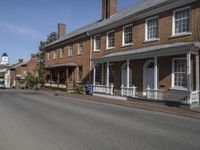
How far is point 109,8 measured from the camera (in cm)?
3038

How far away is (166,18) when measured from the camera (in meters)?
18.5

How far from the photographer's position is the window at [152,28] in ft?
64.5

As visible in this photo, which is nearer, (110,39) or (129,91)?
(129,91)

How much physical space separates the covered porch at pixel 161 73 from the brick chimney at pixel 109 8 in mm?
8577

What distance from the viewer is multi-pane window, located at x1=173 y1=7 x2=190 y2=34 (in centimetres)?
1703

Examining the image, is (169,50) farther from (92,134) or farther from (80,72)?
(80,72)

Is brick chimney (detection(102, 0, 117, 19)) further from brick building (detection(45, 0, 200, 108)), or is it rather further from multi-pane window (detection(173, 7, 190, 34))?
multi-pane window (detection(173, 7, 190, 34))

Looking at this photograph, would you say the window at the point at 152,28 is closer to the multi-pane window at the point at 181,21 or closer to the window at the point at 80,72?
the multi-pane window at the point at 181,21

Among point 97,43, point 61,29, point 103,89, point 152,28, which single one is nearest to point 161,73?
point 152,28

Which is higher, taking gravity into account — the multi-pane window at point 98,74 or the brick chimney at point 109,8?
the brick chimney at point 109,8

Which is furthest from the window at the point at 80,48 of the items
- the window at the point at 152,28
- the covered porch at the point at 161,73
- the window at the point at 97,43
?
the window at the point at 152,28

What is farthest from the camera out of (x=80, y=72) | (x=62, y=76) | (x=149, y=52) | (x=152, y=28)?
(x=62, y=76)

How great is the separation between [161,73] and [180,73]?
5.31ft

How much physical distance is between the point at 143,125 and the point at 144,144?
2.85 meters
